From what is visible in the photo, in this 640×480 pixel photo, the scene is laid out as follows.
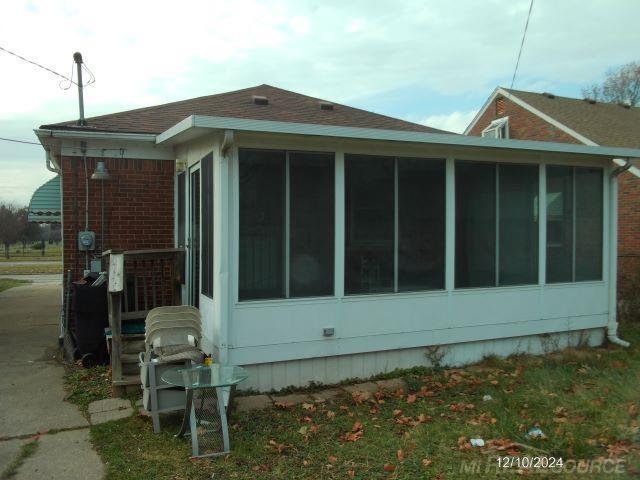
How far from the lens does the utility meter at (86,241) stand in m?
7.02

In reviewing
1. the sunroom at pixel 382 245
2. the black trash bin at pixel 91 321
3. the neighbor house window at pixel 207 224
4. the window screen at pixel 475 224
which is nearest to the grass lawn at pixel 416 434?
the sunroom at pixel 382 245

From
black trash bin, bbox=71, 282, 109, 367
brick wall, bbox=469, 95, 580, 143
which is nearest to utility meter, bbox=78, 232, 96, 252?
black trash bin, bbox=71, 282, 109, 367

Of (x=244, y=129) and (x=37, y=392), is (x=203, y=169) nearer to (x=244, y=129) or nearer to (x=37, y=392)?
(x=244, y=129)

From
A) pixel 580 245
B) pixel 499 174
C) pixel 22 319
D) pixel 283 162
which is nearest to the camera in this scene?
pixel 283 162

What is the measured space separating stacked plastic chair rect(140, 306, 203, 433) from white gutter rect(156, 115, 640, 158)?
1814 millimetres

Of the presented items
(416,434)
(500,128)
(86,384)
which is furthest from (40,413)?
(500,128)

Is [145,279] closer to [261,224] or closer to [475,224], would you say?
[261,224]

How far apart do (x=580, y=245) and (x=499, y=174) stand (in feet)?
5.65

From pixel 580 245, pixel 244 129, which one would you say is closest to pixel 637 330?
pixel 580 245

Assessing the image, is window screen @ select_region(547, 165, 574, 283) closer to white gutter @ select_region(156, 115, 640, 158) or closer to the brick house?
the brick house

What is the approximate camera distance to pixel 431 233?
649cm

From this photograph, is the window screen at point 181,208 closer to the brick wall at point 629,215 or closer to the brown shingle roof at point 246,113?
the brown shingle roof at point 246,113

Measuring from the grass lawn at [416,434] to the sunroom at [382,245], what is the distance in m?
0.71

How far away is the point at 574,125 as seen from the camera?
16.6 meters
